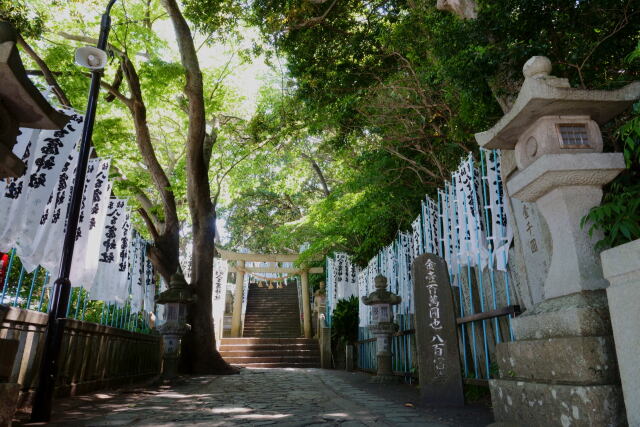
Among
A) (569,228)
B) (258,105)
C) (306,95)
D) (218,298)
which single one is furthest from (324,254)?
(569,228)

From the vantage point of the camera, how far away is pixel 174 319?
9.83 m

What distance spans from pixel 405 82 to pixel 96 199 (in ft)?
21.3

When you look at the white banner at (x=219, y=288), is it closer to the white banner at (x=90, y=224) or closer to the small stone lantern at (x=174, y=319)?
the small stone lantern at (x=174, y=319)

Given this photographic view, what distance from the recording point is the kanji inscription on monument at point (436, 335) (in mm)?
5578

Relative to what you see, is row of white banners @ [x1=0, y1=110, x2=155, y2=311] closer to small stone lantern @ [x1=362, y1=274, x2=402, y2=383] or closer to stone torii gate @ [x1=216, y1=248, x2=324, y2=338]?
small stone lantern @ [x1=362, y1=274, x2=402, y2=383]

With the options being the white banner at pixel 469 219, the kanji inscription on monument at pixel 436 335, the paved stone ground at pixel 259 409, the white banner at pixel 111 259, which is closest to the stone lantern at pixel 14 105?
the paved stone ground at pixel 259 409

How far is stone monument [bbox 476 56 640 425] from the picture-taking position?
123 inches

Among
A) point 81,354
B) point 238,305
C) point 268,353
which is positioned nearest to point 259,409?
point 81,354

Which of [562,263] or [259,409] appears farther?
[259,409]

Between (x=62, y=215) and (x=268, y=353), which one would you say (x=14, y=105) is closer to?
(x=62, y=215)

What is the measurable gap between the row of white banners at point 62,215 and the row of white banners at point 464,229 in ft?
20.3

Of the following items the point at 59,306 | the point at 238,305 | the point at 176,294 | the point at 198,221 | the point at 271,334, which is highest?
the point at 198,221

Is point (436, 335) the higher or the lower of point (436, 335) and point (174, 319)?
the lower

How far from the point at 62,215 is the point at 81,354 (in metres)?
2.24
